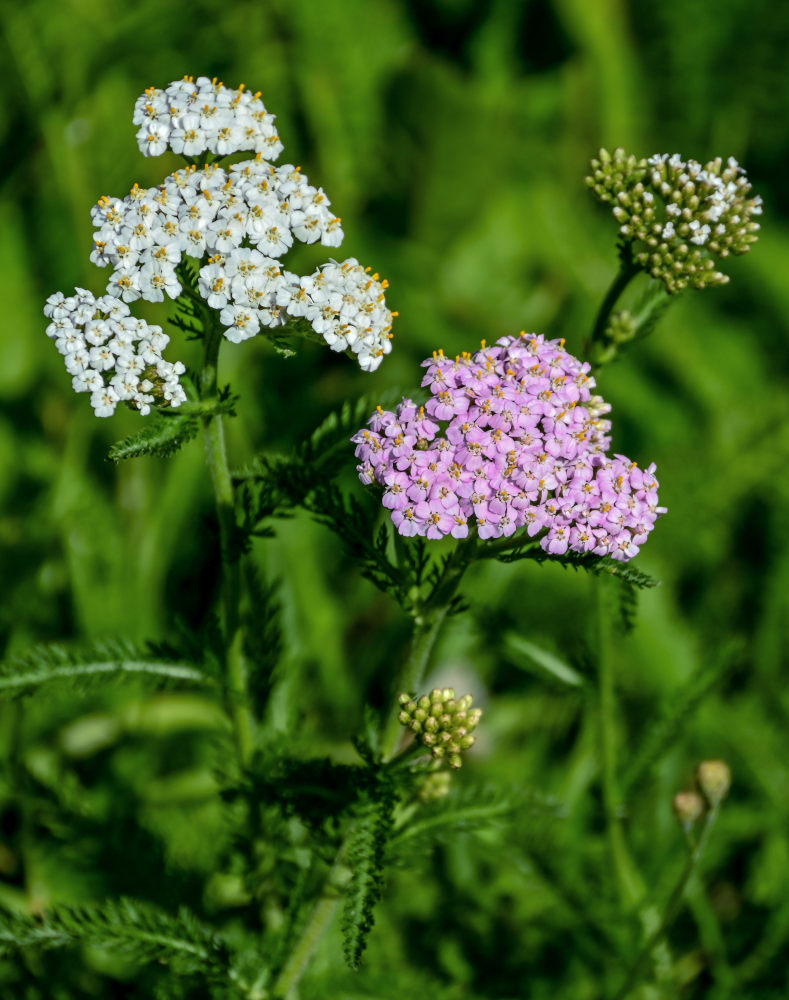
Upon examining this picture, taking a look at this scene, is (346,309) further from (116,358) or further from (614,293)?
(614,293)

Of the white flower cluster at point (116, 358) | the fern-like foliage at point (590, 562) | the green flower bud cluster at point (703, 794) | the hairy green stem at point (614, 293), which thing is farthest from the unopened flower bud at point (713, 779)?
the white flower cluster at point (116, 358)

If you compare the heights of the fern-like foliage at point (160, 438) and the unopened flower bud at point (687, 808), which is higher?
the fern-like foliage at point (160, 438)

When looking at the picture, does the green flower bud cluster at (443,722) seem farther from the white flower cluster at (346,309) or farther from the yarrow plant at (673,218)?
the yarrow plant at (673,218)

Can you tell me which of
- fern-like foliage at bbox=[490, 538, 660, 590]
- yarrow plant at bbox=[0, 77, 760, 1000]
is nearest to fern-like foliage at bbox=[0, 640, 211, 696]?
yarrow plant at bbox=[0, 77, 760, 1000]

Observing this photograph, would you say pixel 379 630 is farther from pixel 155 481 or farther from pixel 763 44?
pixel 763 44

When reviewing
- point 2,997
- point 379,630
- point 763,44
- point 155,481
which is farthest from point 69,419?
point 763,44

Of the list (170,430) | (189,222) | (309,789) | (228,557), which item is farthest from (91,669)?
(189,222)
